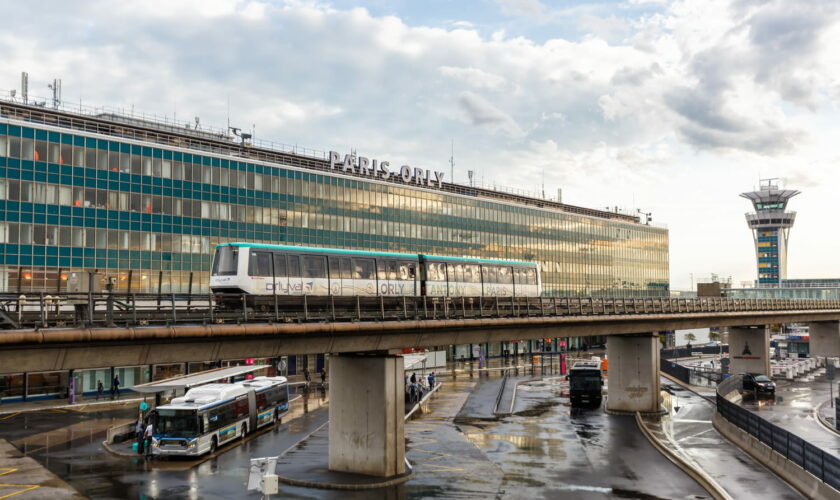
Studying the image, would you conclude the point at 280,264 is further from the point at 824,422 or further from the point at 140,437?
the point at 824,422

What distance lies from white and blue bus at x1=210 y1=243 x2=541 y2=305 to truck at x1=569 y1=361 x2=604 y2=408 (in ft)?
27.7

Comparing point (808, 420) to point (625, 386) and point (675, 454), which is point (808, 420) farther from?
point (675, 454)

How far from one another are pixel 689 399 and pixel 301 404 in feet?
104

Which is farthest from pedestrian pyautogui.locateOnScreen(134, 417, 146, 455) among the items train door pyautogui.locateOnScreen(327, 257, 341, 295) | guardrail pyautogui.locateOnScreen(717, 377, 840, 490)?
guardrail pyautogui.locateOnScreen(717, 377, 840, 490)

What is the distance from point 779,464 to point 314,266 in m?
24.6

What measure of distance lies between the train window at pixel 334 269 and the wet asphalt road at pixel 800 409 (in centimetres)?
2748

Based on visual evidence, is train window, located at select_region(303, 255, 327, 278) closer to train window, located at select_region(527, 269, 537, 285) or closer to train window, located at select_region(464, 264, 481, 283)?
train window, located at select_region(464, 264, 481, 283)

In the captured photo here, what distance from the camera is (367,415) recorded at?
1163 inches

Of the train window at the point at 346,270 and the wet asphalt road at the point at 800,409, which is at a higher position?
the train window at the point at 346,270

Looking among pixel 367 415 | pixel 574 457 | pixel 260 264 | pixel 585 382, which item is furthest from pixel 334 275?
pixel 585 382

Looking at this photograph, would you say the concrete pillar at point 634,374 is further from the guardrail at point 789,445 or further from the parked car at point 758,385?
the parked car at point 758,385

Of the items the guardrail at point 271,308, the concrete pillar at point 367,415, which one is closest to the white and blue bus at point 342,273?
the guardrail at point 271,308

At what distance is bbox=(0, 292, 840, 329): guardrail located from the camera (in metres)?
21.5

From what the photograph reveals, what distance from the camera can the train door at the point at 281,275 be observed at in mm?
36594
